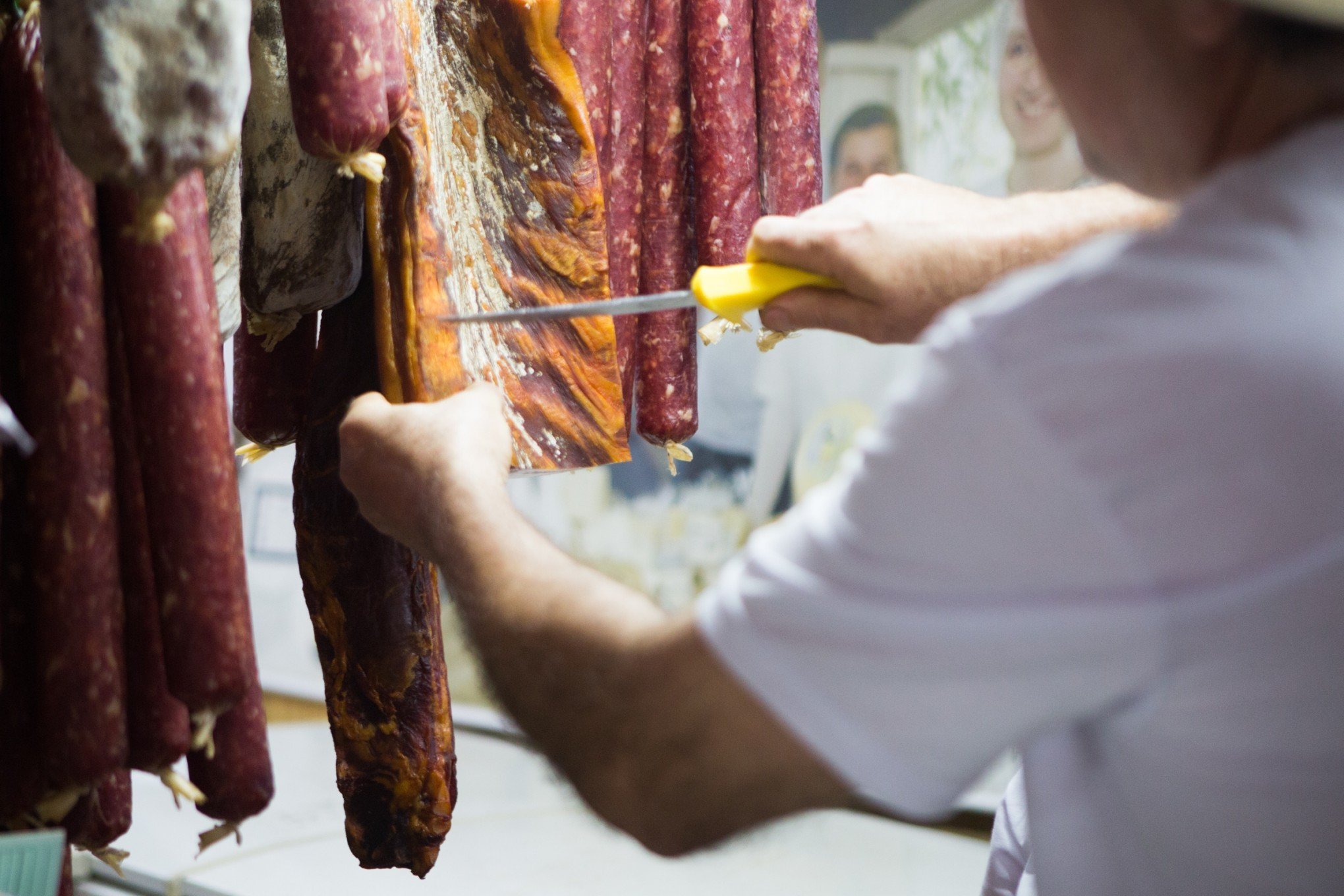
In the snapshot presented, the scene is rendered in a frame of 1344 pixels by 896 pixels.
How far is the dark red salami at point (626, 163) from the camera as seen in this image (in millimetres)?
1785

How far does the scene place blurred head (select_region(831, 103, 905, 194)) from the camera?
3.93m

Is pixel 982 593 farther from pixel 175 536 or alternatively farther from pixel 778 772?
pixel 175 536

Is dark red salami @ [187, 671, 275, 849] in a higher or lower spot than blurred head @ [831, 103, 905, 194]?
lower

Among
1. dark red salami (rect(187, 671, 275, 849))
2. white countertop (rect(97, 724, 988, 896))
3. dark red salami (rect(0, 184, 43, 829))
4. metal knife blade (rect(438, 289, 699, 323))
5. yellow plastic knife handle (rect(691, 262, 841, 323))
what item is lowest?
white countertop (rect(97, 724, 988, 896))

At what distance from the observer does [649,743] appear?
775 mm

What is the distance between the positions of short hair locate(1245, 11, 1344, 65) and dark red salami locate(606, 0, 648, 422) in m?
1.13

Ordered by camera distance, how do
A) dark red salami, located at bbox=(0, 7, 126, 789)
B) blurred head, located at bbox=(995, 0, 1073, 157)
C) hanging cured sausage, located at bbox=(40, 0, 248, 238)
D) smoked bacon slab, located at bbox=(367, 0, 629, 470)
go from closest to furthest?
hanging cured sausage, located at bbox=(40, 0, 248, 238) → dark red salami, located at bbox=(0, 7, 126, 789) → smoked bacon slab, located at bbox=(367, 0, 629, 470) → blurred head, located at bbox=(995, 0, 1073, 157)

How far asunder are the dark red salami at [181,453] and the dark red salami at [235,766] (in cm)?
7

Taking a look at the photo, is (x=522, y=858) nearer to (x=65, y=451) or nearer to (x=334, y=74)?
(x=65, y=451)

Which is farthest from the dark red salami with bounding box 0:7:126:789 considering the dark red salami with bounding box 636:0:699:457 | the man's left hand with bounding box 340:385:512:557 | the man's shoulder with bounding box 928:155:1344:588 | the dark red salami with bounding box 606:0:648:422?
the dark red salami with bounding box 636:0:699:457

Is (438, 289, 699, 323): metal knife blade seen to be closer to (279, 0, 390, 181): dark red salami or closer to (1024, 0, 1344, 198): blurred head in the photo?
(279, 0, 390, 181): dark red salami

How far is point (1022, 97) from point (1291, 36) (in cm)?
305

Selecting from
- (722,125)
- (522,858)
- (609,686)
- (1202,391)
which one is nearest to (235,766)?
(609,686)

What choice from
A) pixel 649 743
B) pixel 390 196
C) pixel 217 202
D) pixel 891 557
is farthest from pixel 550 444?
pixel 891 557
